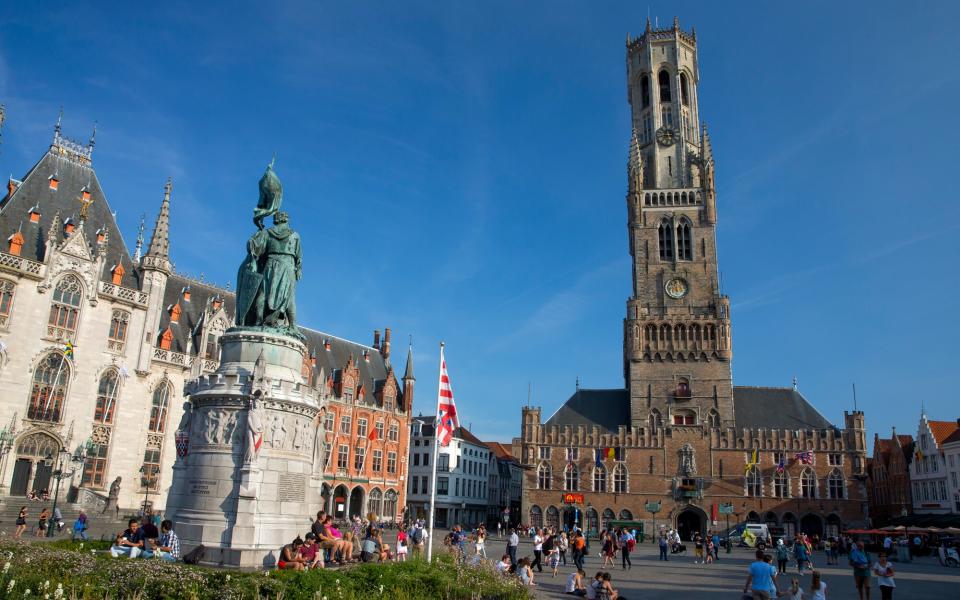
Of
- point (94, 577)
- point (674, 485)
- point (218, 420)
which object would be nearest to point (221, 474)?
point (218, 420)

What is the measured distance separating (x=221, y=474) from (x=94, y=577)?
5909mm

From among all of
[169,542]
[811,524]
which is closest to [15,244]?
[169,542]

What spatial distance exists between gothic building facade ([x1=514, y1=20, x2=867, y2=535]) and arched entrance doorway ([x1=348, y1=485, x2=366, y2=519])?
14.1m

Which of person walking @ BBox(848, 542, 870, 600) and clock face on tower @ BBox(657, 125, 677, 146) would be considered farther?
clock face on tower @ BBox(657, 125, 677, 146)

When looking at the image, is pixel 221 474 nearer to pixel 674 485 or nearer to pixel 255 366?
pixel 255 366

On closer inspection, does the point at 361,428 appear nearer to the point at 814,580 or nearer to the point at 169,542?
the point at 169,542

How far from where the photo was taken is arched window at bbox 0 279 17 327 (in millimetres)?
35906

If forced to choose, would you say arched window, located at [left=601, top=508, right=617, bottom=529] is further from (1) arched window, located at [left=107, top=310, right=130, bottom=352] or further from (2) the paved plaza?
(1) arched window, located at [left=107, top=310, right=130, bottom=352]

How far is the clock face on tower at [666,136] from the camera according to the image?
67.5 m

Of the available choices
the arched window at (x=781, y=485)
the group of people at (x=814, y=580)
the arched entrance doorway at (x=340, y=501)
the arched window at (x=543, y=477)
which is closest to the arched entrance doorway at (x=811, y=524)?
the arched window at (x=781, y=485)

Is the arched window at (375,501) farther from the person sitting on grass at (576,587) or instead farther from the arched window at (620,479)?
the person sitting on grass at (576,587)

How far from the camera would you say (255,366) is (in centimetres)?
1688

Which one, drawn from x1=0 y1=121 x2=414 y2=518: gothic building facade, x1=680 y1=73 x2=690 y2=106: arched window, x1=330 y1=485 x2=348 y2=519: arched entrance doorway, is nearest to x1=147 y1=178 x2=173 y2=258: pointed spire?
x1=0 y1=121 x2=414 y2=518: gothic building facade

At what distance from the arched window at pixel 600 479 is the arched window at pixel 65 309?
1598 inches
